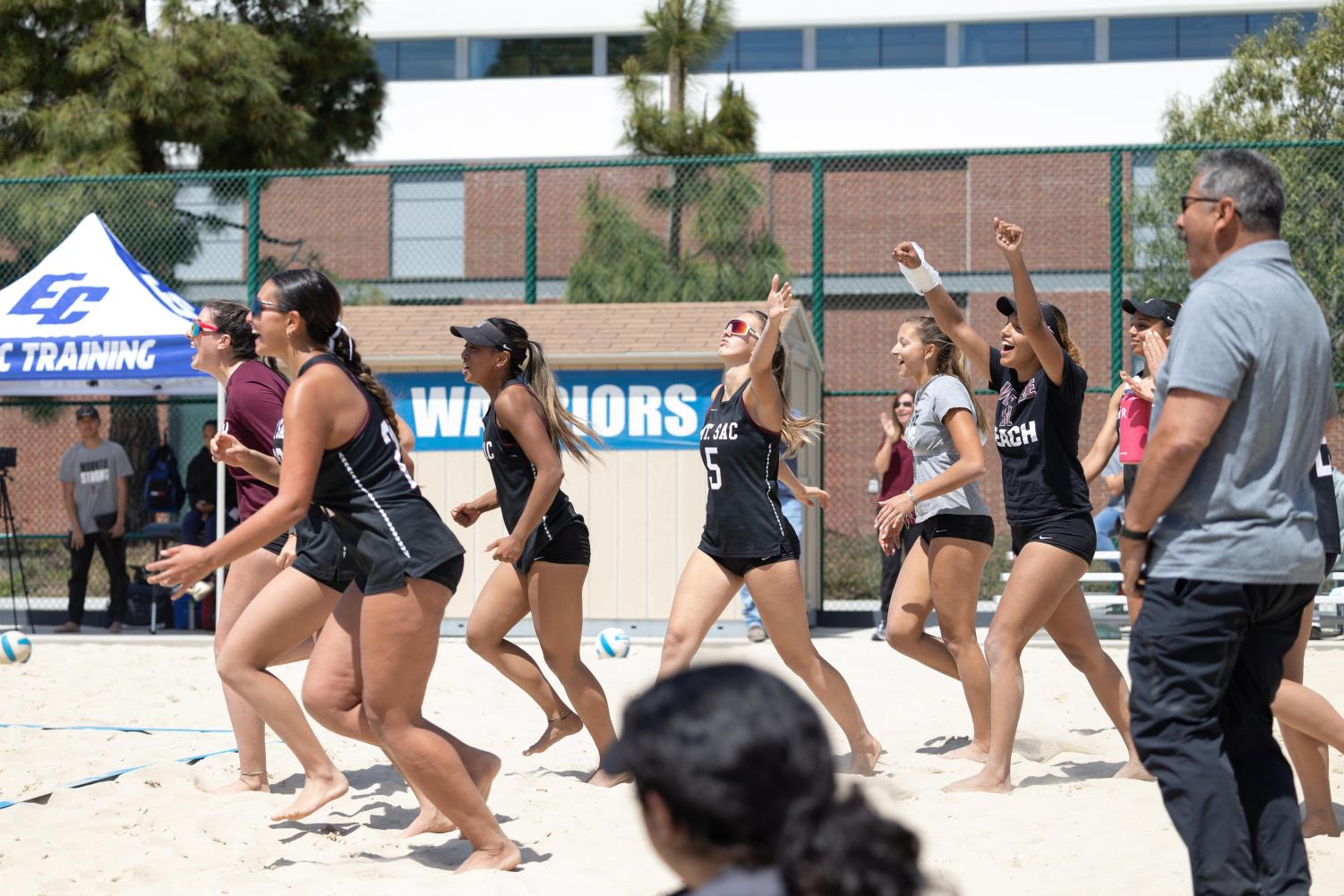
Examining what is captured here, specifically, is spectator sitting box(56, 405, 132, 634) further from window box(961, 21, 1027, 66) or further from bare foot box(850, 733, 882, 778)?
window box(961, 21, 1027, 66)

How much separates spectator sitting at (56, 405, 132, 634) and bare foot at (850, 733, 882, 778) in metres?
7.51

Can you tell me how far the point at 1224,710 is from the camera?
3271 millimetres

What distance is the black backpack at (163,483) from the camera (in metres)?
11.9

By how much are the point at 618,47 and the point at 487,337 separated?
94.2 ft

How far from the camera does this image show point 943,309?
5.28 m

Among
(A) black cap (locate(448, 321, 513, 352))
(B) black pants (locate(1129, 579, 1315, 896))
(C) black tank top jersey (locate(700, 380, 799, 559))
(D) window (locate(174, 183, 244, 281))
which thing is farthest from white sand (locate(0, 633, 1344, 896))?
(D) window (locate(174, 183, 244, 281))

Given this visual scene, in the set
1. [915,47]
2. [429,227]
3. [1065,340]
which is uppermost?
[915,47]

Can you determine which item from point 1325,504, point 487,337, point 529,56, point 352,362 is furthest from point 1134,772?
point 529,56

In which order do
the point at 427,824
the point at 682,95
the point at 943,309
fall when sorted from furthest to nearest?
the point at 682,95 → the point at 943,309 → the point at 427,824

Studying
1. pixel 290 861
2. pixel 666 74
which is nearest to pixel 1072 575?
pixel 290 861

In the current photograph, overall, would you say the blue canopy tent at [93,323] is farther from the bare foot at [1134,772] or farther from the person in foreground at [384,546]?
the bare foot at [1134,772]

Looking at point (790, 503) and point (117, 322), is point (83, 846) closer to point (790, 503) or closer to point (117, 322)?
point (117, 322)

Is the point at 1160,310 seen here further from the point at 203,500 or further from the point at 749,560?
the point at 203,500

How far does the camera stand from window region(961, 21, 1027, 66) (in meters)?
31.3
